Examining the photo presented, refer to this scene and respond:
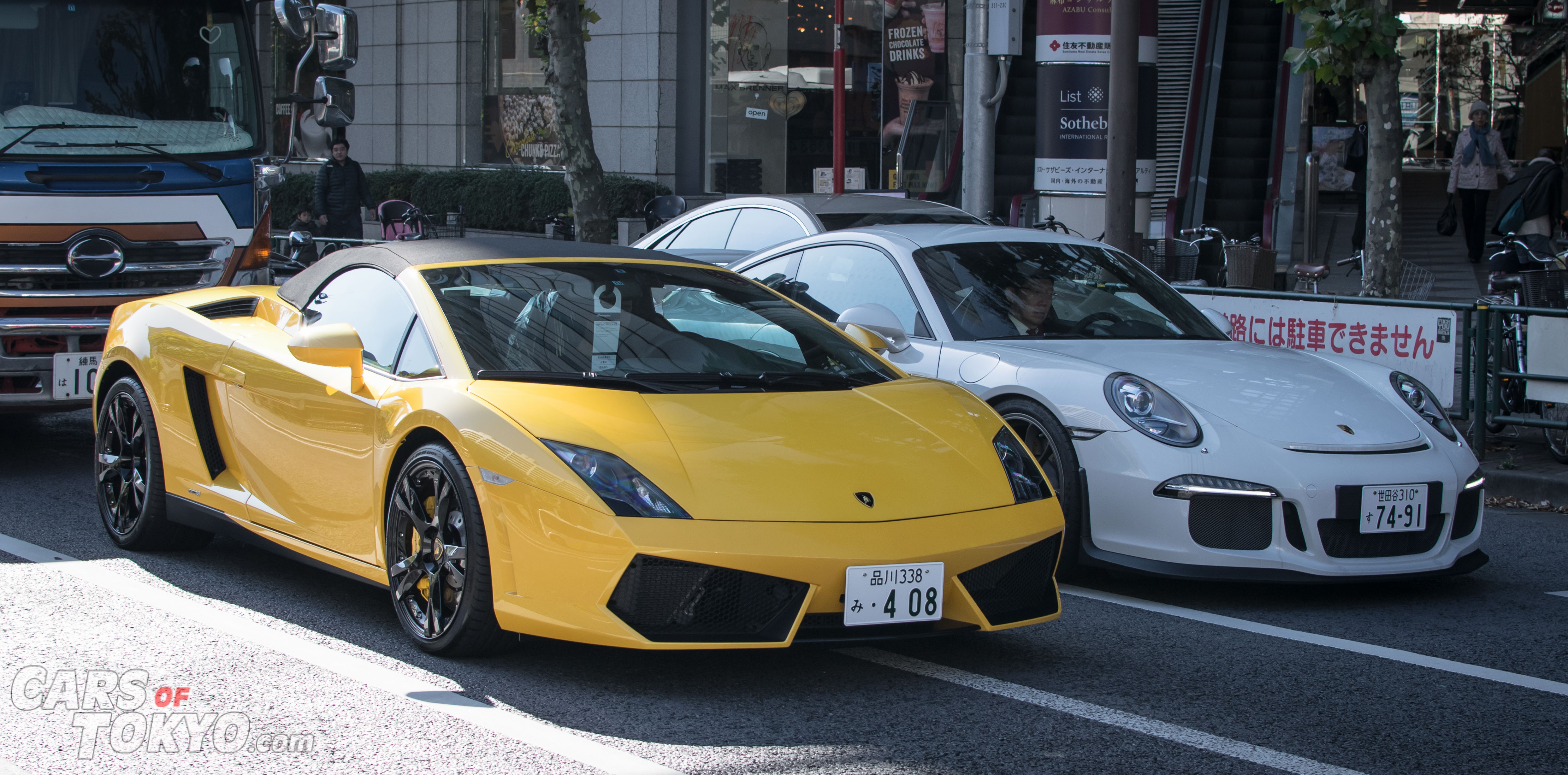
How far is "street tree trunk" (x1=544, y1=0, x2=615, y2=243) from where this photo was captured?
1488cm

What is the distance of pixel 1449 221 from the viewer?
2069cm

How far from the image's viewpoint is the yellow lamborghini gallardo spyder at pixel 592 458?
422 centimetres

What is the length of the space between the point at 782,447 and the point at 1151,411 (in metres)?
1.93

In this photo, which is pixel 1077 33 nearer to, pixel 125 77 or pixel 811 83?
pixel 811 83

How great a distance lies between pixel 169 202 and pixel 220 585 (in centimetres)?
347

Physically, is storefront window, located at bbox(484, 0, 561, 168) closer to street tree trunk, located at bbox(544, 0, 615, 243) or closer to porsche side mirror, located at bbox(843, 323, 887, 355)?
street tree trunk, located at bbox(544, 0, 615, 243)

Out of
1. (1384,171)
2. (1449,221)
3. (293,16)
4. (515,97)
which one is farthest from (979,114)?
(515,97)

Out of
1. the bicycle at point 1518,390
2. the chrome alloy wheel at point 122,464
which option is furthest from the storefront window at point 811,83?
the chrome alloy wheel at point 122,464

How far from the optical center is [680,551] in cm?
413

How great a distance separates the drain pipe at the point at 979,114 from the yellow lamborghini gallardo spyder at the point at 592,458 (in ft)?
31.1

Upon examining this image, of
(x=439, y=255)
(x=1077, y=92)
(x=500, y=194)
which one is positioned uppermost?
(x=1077, y=92)

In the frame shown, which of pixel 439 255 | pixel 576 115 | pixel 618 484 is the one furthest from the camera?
pixel 576 115

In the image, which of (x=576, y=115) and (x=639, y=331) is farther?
(x=576, y=115)

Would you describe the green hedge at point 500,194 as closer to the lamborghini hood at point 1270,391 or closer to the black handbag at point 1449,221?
the black handbag at point 1449,221
